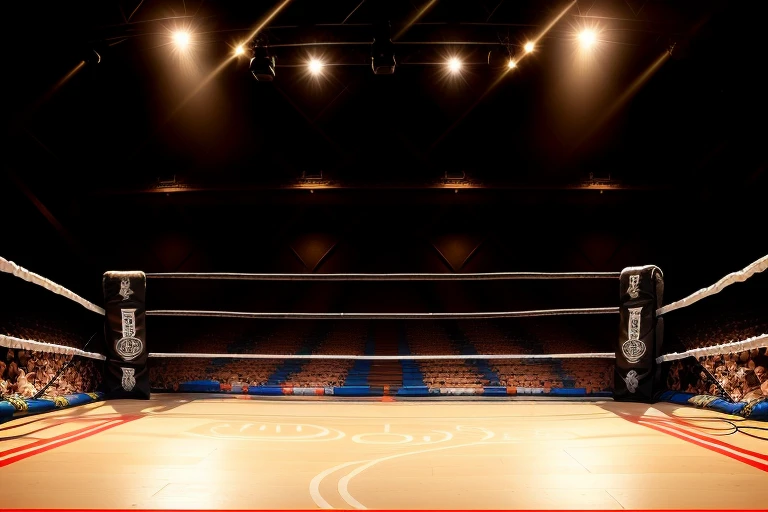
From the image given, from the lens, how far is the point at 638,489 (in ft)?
3.28

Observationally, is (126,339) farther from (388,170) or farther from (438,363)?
(438,363)

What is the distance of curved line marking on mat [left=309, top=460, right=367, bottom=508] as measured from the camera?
92cm

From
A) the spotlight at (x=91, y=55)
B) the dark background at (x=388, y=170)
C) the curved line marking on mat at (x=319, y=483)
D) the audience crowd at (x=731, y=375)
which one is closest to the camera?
the curved line marking on mat at (x=319, y=483)

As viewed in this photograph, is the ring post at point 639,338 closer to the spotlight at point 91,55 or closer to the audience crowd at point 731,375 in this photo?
the audience crowd at point 731,375

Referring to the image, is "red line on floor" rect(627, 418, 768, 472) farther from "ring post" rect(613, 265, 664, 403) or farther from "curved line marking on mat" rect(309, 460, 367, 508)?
"curved line marking on mat" rect(309, 460, 367, 508)

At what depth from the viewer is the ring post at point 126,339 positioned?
254cm

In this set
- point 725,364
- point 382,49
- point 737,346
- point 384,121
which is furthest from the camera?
point 384,121

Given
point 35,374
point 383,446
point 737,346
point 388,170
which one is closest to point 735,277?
point 737,346

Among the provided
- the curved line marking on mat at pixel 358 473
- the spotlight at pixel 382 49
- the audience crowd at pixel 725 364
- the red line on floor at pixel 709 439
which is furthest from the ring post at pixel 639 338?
the spotlight at pixel 382 49

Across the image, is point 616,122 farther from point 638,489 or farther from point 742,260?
point 638,489

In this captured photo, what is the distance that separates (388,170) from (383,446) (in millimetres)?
5868

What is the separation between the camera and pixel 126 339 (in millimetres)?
2547

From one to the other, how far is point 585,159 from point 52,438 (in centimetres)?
729

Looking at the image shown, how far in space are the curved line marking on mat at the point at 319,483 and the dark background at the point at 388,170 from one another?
17.1 ft
